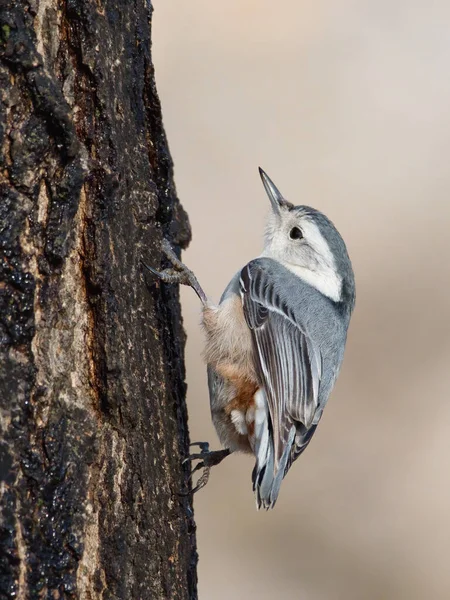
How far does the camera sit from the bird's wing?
3.18 meters

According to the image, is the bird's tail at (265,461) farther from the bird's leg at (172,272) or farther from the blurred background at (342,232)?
the blurred background at (342,232)

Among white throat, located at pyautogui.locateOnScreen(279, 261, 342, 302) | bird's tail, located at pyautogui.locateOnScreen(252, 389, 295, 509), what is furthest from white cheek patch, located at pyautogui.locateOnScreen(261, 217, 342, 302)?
bird's tail, located at pyautogui.locateOnScreen(252, 389, 295, 509)

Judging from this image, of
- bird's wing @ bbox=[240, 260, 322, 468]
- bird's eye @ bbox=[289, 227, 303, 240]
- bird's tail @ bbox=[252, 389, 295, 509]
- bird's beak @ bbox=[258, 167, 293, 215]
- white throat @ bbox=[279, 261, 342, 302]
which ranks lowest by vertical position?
bird's tail @ bbox=[252, 389, 295, 509]

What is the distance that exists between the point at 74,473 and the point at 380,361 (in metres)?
3.61

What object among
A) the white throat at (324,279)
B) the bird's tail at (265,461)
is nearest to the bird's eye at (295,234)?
the white throat at (324,279)

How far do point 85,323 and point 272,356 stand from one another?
1.19m

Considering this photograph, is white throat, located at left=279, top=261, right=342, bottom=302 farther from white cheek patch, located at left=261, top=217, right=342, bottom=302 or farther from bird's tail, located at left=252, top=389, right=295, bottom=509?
bird's tail, located at left=252, top=389, right=295, bottom=509

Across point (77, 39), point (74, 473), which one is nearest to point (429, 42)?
point (77, 39)

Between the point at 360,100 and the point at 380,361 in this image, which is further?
the point at 360,100

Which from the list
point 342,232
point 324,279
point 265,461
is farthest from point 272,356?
point 342,232

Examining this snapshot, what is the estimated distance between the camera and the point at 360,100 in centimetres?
634

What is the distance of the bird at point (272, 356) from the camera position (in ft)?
10.4

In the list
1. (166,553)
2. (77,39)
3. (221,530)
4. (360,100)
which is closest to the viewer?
(77,39)

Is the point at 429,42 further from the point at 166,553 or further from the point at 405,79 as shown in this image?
the point at 166,553
